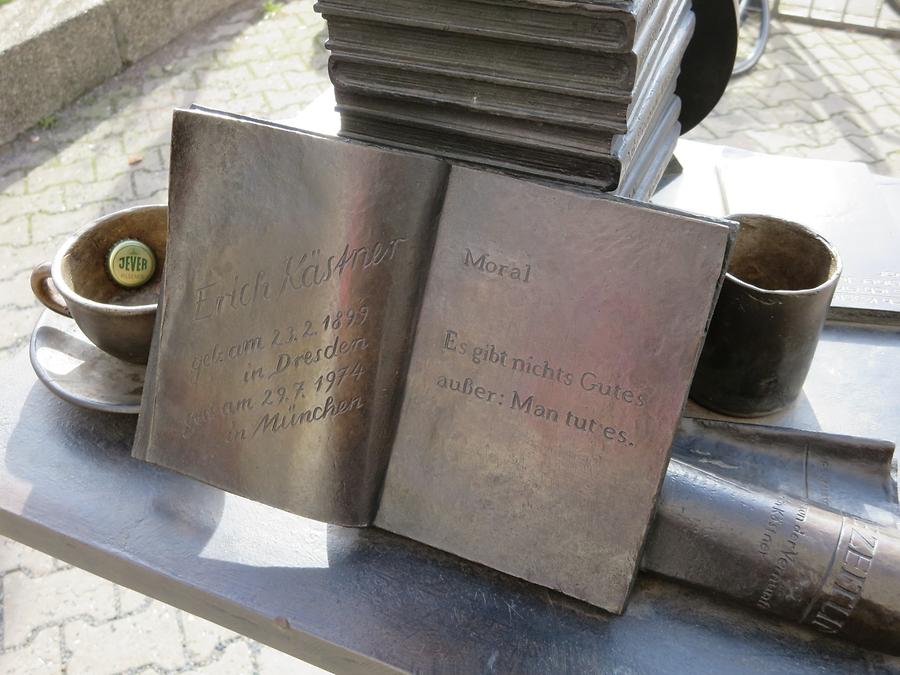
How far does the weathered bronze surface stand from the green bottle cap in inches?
38.8

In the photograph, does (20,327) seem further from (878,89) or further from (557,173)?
(878,89)

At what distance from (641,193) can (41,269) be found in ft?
3.51

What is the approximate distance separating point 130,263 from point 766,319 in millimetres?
1103

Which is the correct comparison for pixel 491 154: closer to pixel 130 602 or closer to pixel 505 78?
pixel 505 78

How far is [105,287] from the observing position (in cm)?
146

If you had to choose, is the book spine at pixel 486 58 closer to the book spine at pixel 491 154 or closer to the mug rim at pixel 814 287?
the book spine at pixel 491 154

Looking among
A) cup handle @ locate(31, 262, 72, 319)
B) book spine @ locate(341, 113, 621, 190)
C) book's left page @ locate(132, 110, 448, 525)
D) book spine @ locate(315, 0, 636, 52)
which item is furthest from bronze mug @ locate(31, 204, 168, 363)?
book spine @ locate(315, 0, 636, 52)

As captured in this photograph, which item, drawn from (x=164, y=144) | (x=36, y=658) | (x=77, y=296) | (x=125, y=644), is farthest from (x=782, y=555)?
(x=164, y=144)

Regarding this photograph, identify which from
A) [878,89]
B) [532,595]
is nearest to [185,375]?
[532,595]

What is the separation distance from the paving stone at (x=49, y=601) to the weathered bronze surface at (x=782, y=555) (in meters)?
1.64

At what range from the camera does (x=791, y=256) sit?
56.9 inches

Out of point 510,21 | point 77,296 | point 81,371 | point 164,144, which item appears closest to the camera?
point 510,21

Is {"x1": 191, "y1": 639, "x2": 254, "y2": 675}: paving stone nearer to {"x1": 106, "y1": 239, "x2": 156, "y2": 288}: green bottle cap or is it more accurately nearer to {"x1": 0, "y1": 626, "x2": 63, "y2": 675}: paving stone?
{"x1": 0, "y1": 626, "x2": 63, "y2": 675}: paving stone

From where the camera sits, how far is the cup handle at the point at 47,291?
4.50ft
